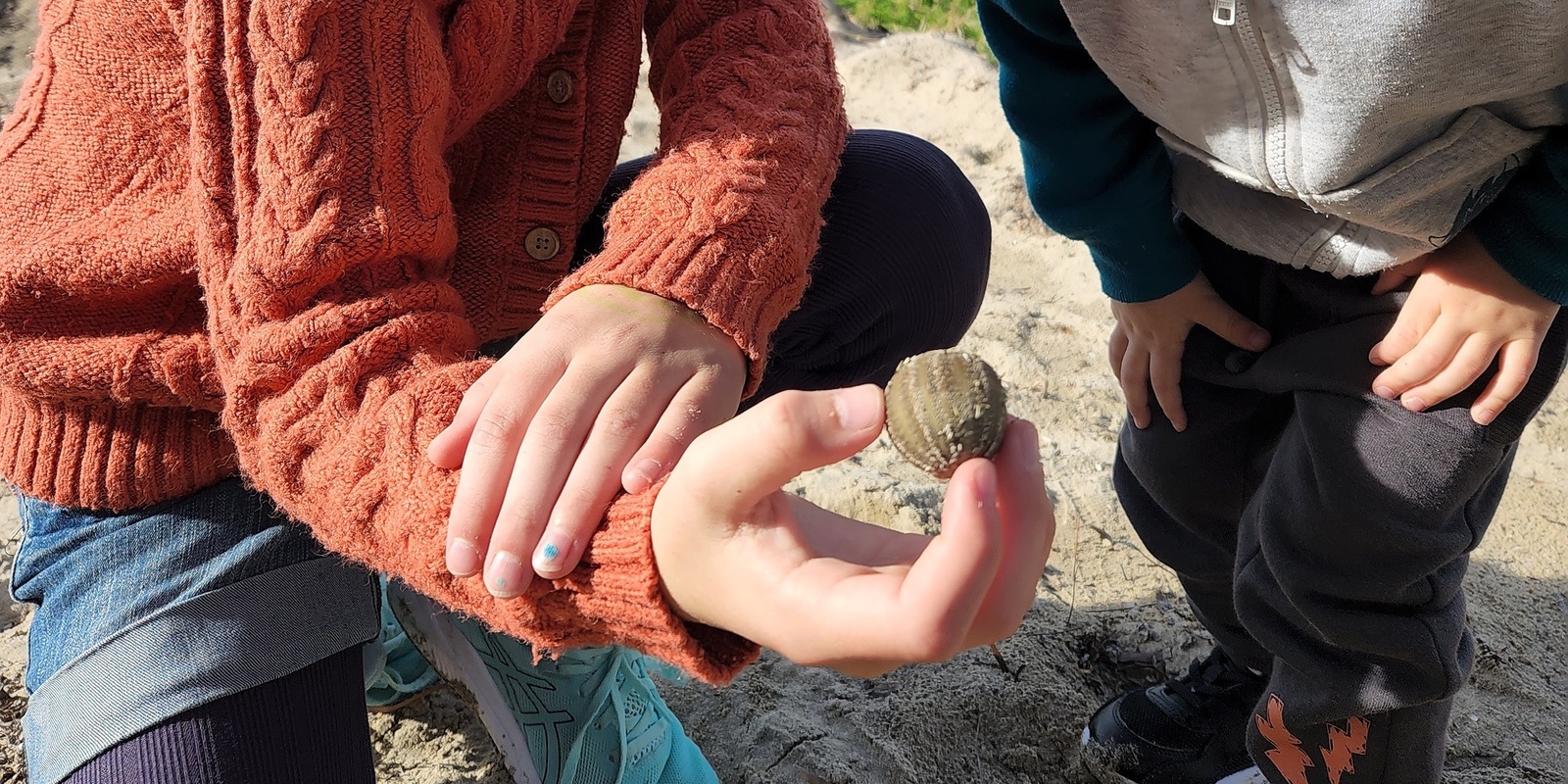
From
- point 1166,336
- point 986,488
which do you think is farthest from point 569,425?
point 1166,336

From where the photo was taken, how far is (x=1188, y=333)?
4.77 ft

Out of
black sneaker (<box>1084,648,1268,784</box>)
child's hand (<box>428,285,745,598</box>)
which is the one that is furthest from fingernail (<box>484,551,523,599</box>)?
black sneaker (<box>1084,648,1268,784</box>)

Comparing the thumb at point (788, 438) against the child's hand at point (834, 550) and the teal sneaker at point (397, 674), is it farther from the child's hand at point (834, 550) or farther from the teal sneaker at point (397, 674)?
the teal sneaker at point (397, 674)

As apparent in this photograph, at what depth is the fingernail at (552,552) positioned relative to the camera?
0.81 m

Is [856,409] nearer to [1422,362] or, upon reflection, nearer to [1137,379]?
[1422,362]

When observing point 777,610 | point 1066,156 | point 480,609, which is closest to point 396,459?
point 480,609

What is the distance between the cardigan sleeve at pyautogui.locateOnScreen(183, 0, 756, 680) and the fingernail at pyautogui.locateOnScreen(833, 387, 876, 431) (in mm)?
291

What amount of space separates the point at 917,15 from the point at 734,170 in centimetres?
380

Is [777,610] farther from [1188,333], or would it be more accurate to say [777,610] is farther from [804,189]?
[1188,333]

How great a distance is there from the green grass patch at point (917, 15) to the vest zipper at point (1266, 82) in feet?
10.9

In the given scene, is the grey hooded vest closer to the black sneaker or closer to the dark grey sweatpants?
the dark grey sweatpants

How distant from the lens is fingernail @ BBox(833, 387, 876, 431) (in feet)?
2.23

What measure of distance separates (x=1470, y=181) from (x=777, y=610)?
892 millimetres

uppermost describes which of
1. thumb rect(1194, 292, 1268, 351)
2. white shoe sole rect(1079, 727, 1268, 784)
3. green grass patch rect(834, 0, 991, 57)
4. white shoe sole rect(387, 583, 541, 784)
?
thumb rect(1194, 292, 1268, 351)
